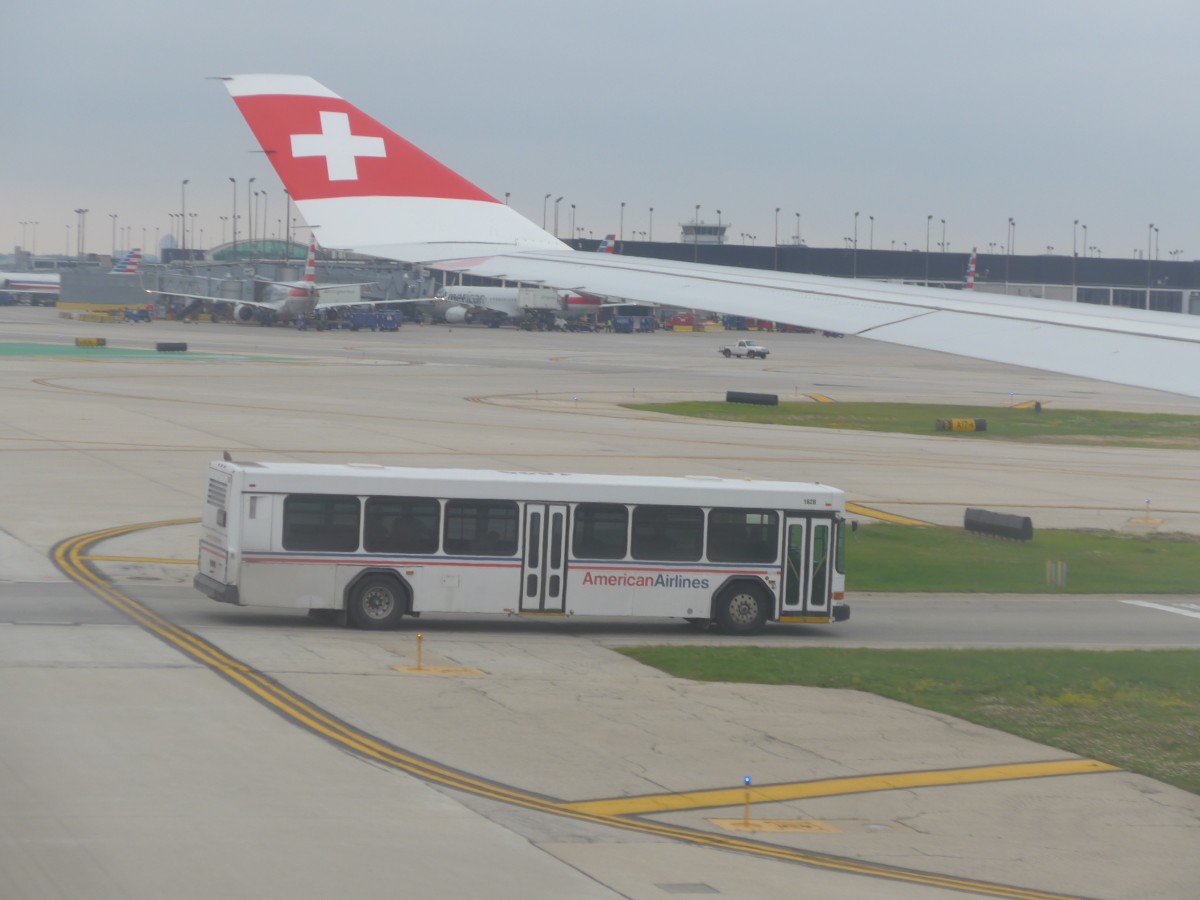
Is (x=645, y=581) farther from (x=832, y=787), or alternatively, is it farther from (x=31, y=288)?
(x=31, y=288)

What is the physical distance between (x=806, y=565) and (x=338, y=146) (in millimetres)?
16883

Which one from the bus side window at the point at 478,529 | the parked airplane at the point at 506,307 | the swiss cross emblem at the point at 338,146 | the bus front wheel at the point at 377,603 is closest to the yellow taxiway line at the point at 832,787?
the swiss cross emblem at the point at 338,146

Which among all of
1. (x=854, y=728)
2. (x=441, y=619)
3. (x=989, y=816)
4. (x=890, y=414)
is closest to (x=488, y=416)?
(x=890, y=414)

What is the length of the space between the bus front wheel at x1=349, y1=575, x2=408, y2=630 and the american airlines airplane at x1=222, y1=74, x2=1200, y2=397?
43.0 ft

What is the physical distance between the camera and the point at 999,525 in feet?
126

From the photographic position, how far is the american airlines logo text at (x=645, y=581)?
26391 mm

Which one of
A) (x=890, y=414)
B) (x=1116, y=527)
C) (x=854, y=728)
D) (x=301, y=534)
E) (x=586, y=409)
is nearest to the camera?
(x=854, y=728)

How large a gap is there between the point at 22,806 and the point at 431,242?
628 centimetres

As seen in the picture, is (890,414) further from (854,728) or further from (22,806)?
(22,806)

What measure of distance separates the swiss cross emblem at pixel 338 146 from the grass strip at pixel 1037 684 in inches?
474

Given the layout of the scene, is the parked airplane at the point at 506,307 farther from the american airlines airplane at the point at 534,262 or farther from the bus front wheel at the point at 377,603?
the american airlines airplane at the point at 534,262

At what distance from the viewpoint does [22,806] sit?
13.3 m

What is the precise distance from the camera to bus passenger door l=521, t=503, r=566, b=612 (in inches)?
1029

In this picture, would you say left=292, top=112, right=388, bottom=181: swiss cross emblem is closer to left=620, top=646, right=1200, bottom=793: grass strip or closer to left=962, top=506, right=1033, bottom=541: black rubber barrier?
left=620, top=646, right=1200, bottom=793: grass strip
